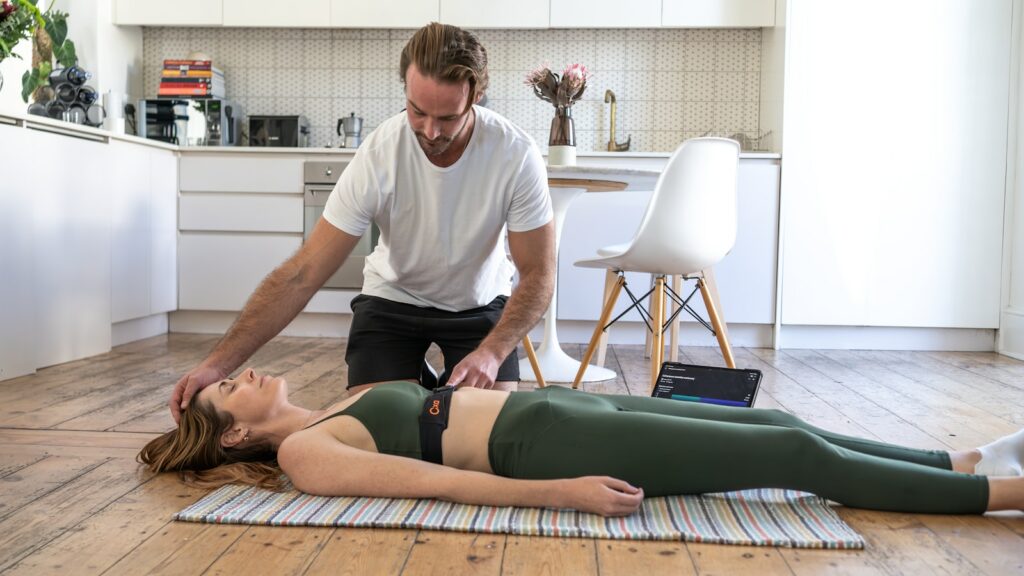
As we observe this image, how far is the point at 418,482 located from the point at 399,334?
0.69 metres

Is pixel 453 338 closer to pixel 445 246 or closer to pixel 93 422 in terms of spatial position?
pixel 445 246

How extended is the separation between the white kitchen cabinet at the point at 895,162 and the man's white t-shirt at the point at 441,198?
294cm

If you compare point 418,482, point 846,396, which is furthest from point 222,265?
point 418,482

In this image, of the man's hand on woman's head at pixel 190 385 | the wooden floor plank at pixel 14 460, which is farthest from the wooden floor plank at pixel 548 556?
the wooden floor plank at pixel 14 460

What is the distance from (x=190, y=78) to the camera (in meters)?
5.32

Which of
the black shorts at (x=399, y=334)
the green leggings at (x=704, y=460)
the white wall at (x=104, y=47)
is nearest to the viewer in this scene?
the green leggings at (x=704, y=460)

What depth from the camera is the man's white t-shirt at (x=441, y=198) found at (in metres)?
2.18

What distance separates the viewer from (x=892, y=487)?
1713mm

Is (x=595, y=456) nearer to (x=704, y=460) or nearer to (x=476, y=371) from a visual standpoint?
(x=704, y=460)

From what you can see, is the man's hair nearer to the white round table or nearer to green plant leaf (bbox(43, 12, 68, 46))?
the white round table

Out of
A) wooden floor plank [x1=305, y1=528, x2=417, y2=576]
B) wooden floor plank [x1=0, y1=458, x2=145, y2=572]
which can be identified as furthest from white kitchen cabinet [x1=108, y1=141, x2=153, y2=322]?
wooden floor plank [x1=305, y1=528, x2=417, y2=576]

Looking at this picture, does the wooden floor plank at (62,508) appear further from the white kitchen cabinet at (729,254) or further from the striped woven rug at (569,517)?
the white kitchen cabinet at (729,254)

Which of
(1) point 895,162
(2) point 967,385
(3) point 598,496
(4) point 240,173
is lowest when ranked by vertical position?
(2) point 967,385

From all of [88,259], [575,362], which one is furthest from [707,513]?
[88,259]
